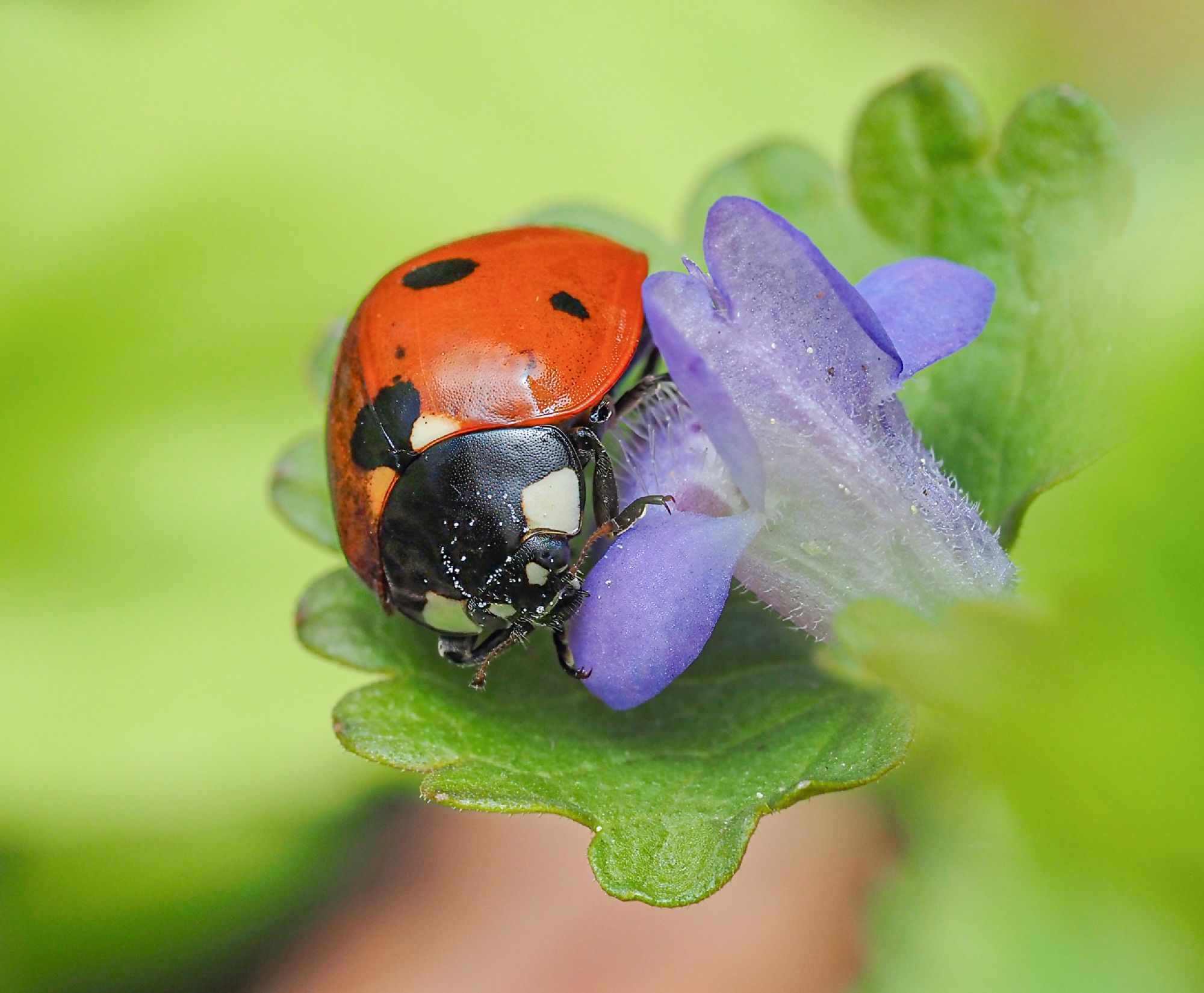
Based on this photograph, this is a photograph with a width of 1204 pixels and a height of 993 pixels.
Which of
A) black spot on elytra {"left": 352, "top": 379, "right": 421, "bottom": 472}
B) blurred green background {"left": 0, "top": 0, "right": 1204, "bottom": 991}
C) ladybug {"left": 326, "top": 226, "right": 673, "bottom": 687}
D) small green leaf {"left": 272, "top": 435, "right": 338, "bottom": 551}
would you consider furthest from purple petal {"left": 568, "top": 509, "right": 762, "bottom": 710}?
blurred green background {"left": 0, "top": 0, "right": 1204, "bottom": 991}

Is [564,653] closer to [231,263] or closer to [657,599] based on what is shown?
[657,599]

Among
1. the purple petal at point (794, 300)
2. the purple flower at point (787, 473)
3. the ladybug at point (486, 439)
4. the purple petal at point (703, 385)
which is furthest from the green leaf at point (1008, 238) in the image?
the ladybug at point (486, 439)

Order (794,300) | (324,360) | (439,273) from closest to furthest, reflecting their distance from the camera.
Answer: (794,300), (439,273), (324,360)

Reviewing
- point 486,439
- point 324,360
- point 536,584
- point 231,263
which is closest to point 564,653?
point 536,584

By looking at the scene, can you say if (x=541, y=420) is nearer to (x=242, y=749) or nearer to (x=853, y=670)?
(x=853, y=670)

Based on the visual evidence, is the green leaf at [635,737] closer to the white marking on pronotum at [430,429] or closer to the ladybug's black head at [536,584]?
the ladybug's black head at [536,584]

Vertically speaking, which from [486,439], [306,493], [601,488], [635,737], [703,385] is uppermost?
[703,385]
